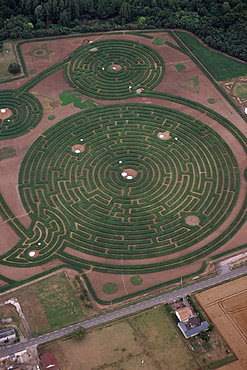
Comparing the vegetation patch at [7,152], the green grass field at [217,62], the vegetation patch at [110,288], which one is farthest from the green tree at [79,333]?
the green grass field at [217,62]

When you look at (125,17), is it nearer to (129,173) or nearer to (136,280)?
(129,173)

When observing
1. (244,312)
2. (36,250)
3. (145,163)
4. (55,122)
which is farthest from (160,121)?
(244,312)

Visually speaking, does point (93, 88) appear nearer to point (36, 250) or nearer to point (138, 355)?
point (36, 250)

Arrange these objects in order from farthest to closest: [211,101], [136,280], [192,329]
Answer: [211,101]
[136,280]
[192,329]

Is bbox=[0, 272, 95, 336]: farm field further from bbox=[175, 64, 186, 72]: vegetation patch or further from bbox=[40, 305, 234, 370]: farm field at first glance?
bbox=[175, 64, 186, 72]: vegetation patch

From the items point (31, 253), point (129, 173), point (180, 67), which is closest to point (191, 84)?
point (180, 67)

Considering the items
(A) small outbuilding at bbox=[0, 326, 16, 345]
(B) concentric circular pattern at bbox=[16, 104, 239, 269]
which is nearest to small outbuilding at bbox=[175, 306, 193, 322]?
(B) concentric circular pattern at bbox=[16, 104, 239, 269]

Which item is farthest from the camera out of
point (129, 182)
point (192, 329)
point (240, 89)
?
point (240, 89)
